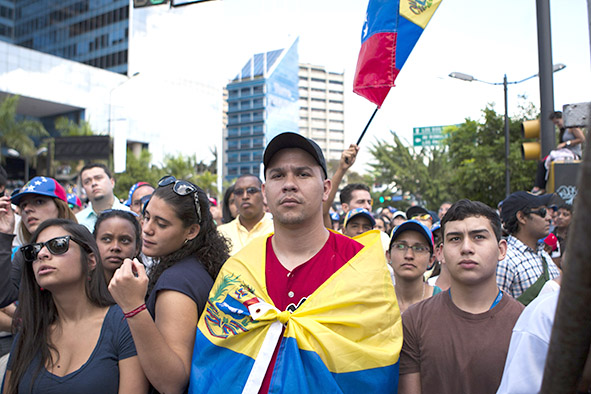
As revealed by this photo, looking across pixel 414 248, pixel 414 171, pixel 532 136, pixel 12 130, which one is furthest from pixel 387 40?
pixel 12 130

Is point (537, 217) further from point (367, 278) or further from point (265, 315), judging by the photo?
point (265, 315)

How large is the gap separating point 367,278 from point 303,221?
428mm

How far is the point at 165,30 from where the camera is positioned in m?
71.7

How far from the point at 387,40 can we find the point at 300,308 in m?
2.40

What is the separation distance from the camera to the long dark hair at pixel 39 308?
2.47 meters

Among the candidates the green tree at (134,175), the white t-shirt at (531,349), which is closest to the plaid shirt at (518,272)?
the white t-shirt at (531,349)

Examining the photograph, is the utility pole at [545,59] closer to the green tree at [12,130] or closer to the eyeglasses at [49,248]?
the eyeglasses at [49,248]

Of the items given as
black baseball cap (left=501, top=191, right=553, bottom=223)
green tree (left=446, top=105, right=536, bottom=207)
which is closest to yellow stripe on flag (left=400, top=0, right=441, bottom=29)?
black baseball cap (left=501, top=191, right=553, bottom=223)

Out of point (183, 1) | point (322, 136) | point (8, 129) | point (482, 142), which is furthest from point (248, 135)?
point (183, 1)

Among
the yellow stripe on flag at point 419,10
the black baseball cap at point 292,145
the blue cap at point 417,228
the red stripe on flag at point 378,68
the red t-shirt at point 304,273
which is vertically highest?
the yellow stripe on flag at point 419,10

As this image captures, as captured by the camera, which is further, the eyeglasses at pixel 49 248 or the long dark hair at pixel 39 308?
the eyeglasses at pixel 49 248

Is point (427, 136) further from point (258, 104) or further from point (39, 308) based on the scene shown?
point (258, 104)

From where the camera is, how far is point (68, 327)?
258 cm

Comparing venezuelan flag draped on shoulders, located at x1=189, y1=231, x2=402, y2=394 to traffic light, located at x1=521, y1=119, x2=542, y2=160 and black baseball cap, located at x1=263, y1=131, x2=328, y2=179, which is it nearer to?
black baseball cap, located at x1=263, y1=131, x2=328, y2=179
